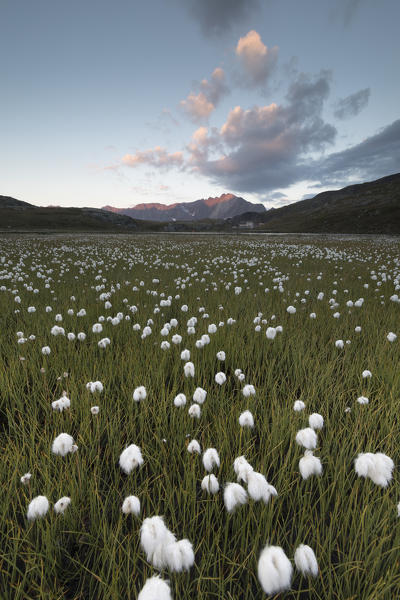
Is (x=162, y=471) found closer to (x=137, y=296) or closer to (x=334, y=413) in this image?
(x=334, y=413)

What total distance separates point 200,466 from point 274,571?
1.00 m

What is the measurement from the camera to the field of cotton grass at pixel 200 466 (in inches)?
53.1

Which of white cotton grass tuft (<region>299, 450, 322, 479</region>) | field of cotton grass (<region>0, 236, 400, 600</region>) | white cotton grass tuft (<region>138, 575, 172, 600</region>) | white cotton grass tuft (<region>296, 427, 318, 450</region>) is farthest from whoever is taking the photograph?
white cotton grass tuft (<region>296, 427, 318, 450</region>)

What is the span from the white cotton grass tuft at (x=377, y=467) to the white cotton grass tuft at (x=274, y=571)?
762mm

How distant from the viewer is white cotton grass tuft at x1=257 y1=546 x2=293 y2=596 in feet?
3.52

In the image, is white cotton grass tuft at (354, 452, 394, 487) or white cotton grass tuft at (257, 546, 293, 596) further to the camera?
white cotton grass tuft at (354, 452, 394, 487)

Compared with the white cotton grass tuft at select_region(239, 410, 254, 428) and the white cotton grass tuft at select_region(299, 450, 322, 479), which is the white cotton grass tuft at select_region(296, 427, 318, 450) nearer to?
the white cotton grass tuft at select_region(299, 450, 322, 479)

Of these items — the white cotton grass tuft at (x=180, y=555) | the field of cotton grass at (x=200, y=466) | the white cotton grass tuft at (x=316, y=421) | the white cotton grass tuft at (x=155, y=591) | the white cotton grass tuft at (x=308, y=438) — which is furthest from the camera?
the white cotton grass tuft at (x=316, y=421)

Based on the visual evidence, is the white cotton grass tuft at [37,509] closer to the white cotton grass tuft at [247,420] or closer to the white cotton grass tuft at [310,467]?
the white cotton grass tuft at [247,420]

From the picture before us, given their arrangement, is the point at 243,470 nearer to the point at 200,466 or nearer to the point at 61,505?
the point at 200,466

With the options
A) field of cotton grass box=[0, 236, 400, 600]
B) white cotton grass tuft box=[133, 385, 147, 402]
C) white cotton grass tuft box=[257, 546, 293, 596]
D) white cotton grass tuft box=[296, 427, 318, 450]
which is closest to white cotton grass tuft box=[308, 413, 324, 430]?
field of cotton grass box=[0, 236, 400, 600]

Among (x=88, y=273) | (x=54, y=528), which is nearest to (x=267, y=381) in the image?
(x=54, y=528)

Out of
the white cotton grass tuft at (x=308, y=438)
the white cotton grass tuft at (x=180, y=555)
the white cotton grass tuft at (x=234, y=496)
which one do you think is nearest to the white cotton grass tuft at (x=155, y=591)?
the white cotton grass tuft at (x=180, y=555)

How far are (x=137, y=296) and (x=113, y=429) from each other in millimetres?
4815
